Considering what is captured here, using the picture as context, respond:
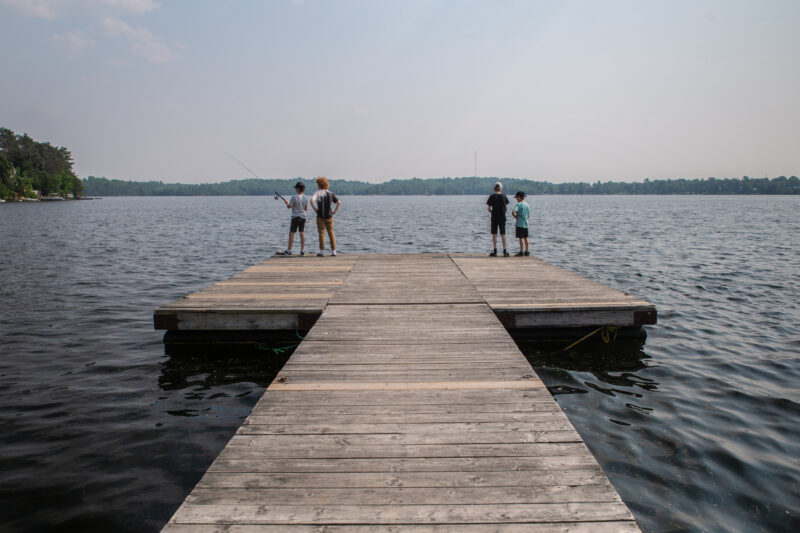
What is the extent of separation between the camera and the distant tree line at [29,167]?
105m

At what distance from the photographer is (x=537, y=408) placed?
13.1ft

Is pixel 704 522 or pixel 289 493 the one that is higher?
pixel 289 493

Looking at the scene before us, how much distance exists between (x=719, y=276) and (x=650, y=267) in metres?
2.45

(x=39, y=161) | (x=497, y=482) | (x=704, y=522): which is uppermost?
(x=39, y=161)

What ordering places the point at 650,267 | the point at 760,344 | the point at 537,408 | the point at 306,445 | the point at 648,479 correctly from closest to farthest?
the point at 306,445 → the point at 537,408 → the point at 648,479 → the point at 760,344 → the point at 650,267

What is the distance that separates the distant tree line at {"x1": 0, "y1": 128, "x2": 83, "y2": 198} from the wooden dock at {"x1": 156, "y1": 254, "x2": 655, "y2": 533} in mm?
126041

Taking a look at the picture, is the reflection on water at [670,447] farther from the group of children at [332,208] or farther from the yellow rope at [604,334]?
the group of children at [332,208]

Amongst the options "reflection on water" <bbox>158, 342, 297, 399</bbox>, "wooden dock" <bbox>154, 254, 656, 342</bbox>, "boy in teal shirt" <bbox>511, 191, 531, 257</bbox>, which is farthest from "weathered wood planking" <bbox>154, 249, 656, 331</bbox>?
"boy in teal shirt" <bbox>511, 191, 531, 257</bbox>

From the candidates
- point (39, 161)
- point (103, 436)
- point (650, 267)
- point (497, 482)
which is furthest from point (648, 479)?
point (39, 161)

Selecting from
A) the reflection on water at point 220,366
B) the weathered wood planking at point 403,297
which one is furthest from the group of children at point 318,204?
the reflection on water at point 220,366

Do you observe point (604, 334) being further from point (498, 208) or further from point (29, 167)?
point (29, 167)

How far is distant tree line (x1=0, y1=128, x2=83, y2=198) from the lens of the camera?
105m

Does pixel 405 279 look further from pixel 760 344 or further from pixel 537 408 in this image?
pixel 760 344

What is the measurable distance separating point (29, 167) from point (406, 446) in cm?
15154
